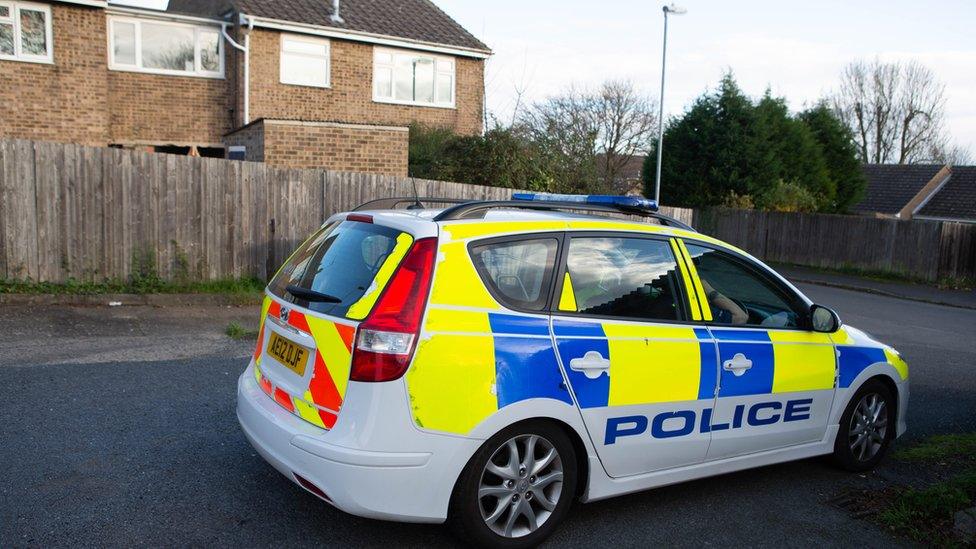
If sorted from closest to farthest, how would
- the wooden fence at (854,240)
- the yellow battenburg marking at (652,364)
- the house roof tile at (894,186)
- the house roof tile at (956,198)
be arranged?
the yellow battenburg marking at (652,364), the wooden fence at (854,240), the house roof tile at (956,198), the house roof tile at (894,186)

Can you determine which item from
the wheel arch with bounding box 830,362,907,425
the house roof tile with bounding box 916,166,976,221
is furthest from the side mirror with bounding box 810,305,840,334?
the house roof tile with bounding box 916,166,976,221

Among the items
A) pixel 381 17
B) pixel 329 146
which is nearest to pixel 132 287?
pixel 329 146

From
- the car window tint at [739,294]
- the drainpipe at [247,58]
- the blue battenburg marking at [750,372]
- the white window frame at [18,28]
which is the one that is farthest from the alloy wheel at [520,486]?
the white window frame at [18,28]

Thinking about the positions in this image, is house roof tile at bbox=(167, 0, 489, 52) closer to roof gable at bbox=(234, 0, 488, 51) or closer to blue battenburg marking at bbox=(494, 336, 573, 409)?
roof gable at bbox=(234, 0, 488, 51)

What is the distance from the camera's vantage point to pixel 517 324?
3707mm

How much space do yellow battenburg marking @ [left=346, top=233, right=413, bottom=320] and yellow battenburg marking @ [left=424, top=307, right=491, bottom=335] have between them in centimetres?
26

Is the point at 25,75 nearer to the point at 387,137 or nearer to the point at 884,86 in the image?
the point at 387,137

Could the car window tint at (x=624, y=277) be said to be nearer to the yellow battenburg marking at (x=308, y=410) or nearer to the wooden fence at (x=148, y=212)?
the yellow battenburg marking at (x=308, y=410)

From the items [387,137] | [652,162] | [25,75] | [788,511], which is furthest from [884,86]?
[788,511]

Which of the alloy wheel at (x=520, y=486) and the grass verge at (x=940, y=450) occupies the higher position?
the alloy wheel at (x=520, y=486)

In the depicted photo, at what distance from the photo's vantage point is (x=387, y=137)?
1568cm

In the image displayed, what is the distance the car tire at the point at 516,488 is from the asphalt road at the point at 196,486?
0.24 m

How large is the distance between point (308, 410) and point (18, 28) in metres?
16.7

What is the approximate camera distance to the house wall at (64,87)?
16797mm
